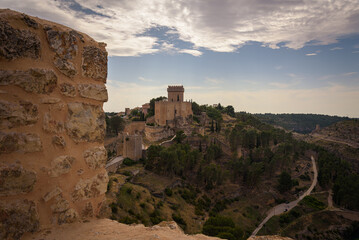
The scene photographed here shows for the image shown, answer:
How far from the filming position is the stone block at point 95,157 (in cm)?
420

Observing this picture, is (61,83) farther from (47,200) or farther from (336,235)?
(336,235)

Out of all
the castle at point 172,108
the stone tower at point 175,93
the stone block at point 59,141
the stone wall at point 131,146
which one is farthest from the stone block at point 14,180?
the stone tower at point 175,93

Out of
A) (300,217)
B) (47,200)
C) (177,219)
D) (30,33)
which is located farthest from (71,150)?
(300,217)

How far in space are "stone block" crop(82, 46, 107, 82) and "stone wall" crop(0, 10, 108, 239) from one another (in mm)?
20

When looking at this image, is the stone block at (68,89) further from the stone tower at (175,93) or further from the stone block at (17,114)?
the stone tower at (175,93)

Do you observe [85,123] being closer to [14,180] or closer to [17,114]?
[17,114]

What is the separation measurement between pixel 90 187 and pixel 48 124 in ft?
4.67

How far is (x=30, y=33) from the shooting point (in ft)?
11.2

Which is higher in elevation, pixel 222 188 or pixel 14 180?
pixel 14 180

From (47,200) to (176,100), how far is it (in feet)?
171

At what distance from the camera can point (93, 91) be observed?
4.39 metres

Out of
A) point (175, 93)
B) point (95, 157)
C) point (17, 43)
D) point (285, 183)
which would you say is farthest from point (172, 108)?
point (17, 43)

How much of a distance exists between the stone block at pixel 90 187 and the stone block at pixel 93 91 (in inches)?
62.7

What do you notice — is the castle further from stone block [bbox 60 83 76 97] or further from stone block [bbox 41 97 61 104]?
stone block [bbox 41 97 61 104]
